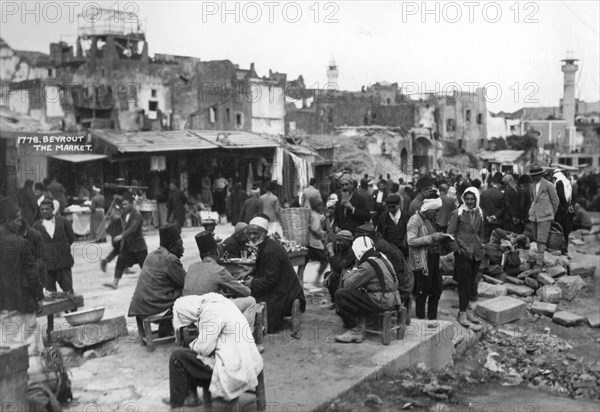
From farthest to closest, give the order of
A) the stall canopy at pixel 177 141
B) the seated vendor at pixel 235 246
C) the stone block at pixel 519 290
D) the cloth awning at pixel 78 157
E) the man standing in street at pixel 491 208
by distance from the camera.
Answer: the stall canopy at pixel 177 141 → the cloth awning at pixel 78 157 → the man standing in street at pixel 491 208 → the stone block at pixel 519 290 → the seated vendor at pixel 235 246

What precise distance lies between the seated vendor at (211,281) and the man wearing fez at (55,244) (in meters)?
3.19

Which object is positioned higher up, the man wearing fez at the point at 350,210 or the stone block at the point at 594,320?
the man wearing fez at the point at 350,210

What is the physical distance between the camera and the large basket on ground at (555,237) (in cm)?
1184

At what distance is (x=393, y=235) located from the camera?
8.80 m

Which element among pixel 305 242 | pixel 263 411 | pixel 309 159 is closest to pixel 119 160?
pixel 309 159

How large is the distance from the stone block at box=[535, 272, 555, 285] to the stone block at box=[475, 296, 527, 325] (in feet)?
4.53

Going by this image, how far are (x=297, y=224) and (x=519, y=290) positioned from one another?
3879 millimetres

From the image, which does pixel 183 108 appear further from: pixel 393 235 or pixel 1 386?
pixel 1 386

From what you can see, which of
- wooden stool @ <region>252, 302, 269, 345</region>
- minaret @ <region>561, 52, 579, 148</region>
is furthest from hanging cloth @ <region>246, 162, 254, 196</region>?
minaret @ <region>561, 52, 579, 148</region>

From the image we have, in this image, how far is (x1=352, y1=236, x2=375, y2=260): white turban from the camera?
269 inches

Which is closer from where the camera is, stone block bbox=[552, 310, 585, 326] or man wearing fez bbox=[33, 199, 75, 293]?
man wearing fez bbox=[33, 199, 75, 293]

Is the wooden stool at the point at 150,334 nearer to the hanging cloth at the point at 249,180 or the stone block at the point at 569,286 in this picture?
the stone block at the point at 569,286

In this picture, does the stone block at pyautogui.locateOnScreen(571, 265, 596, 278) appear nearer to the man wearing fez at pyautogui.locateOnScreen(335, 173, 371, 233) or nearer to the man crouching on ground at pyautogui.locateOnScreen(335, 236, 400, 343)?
the man wearing fez at pyautogui.locateOnScreen(335, 173, 371, 233)

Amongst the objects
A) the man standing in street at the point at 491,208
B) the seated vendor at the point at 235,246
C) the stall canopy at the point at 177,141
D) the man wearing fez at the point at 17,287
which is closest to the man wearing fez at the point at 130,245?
the seated vendor at the point at 235,246
